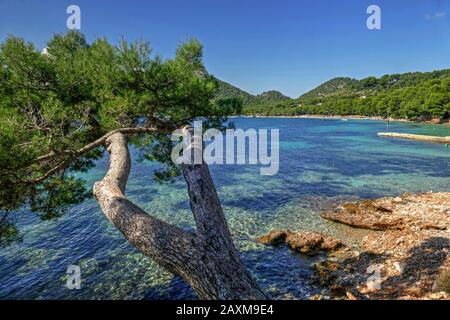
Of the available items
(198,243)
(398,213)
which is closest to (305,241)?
(398,213)

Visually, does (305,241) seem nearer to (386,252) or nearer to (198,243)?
(386,252)

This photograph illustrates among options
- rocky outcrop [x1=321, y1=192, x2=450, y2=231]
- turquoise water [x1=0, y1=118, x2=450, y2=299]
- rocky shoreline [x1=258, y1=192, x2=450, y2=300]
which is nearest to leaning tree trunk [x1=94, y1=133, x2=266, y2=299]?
turquoise water [x1=0, y1=118, x2=450, y2=299]

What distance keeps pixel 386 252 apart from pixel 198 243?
348 inches

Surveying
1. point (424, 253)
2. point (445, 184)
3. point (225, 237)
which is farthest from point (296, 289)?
point (445, 184)

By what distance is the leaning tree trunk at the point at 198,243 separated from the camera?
345 centimetres

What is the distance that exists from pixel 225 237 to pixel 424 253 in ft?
28.3

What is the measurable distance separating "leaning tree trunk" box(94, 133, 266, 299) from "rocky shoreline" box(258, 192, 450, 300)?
5.06 metres

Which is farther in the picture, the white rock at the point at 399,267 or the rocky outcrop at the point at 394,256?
the white rock at the point at 399,267

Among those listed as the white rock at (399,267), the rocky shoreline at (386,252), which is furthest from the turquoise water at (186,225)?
the white rock at (399,267)

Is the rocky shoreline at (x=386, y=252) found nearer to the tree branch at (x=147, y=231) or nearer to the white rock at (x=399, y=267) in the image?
the white rock at (x=399, y=267)

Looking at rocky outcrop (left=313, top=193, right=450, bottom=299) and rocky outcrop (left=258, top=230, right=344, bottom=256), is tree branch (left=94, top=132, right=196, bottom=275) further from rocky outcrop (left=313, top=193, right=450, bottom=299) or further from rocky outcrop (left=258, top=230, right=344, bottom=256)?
rocky outcrop (left=258, top=230, right=344, bottom=256)

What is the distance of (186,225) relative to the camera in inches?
532

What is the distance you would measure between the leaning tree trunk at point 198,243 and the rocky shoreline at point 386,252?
16.6ft

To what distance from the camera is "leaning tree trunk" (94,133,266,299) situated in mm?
3449
